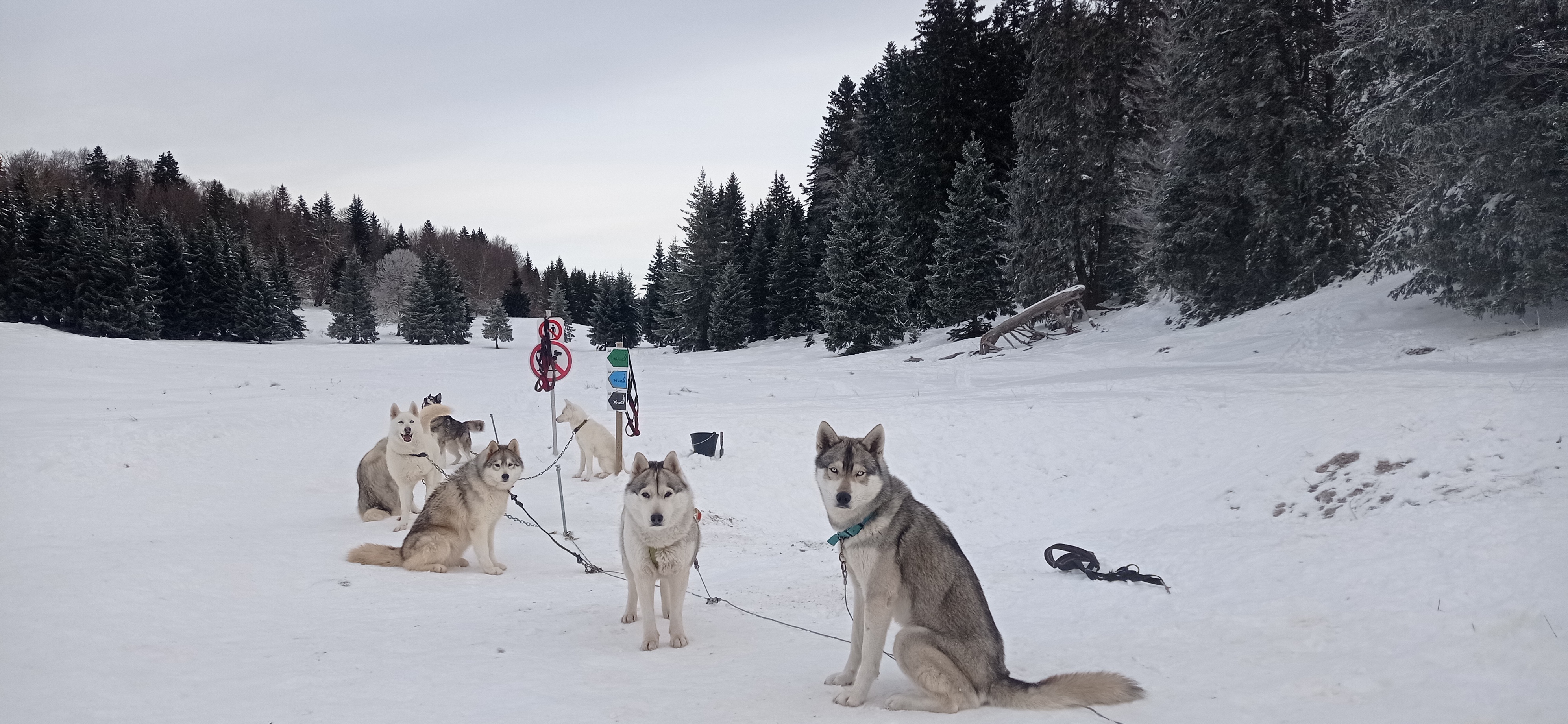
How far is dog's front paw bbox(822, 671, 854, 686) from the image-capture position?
463 cm

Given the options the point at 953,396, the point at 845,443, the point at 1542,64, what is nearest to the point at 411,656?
the point at 845,443

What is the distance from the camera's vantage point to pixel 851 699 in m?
4.32

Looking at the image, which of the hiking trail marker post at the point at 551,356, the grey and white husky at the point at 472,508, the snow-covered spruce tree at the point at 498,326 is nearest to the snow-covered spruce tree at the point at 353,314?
the snow-covered spruce tree at the point at 498,326

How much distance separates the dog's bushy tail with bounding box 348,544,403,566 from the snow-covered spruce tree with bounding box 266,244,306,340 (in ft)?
174

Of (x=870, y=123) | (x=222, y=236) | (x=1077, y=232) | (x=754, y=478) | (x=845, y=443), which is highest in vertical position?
(x=870, y=123)

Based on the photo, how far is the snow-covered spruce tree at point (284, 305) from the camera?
2076 inches

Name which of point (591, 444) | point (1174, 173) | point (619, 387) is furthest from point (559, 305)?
point (619, 387)

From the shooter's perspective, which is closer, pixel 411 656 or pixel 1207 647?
pixel 411 656

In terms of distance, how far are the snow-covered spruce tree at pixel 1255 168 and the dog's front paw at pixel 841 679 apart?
2312 centimetres

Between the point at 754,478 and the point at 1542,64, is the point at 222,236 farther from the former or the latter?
the point at 1542,64

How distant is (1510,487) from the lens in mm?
7633

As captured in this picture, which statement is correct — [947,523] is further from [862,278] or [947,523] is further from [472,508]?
[862,278]

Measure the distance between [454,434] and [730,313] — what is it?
34098mm

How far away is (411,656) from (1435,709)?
5992 millimetres
